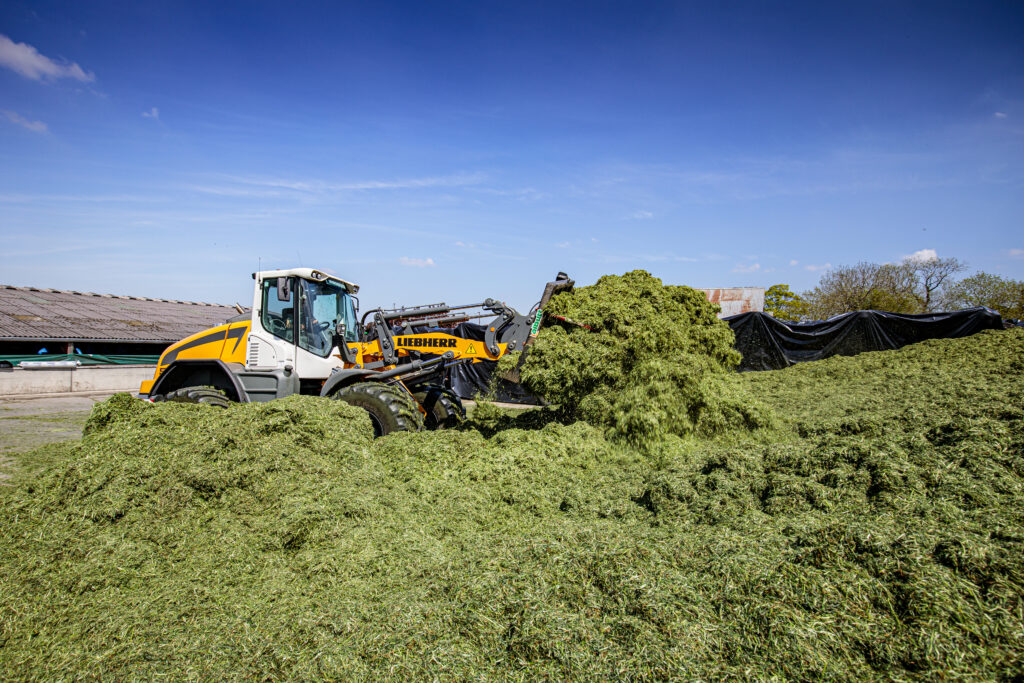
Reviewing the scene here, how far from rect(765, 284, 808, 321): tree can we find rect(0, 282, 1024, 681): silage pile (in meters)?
32.9

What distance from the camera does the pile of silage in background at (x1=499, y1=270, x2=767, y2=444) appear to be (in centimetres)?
530

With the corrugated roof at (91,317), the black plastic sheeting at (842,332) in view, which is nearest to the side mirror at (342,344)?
the black plastic sheeting at (842,332)

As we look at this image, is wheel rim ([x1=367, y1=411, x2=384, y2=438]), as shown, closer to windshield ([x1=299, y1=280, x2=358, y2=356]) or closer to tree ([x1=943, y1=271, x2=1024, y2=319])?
windshield ([x1=299, y1=280, x2=358, y2=356])

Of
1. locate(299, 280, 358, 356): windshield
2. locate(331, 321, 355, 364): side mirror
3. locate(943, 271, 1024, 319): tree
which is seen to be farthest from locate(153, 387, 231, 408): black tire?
locate(943, 271, 1024, 319): tree

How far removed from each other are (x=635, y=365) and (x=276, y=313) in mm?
4457

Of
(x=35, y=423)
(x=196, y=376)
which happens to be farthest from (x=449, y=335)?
(x=35, y=423)

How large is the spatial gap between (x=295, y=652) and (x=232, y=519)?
1.58 metres

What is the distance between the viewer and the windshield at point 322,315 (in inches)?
267

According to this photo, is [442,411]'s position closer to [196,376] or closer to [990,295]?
[196,376]

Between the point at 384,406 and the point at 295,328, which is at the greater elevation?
the point at 295,328

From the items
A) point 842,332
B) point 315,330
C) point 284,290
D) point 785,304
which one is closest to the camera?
point 284,290

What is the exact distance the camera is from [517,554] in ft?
10.1

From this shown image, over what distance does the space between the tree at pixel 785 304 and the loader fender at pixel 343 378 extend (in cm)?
3336

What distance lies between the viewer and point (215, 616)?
287cm
